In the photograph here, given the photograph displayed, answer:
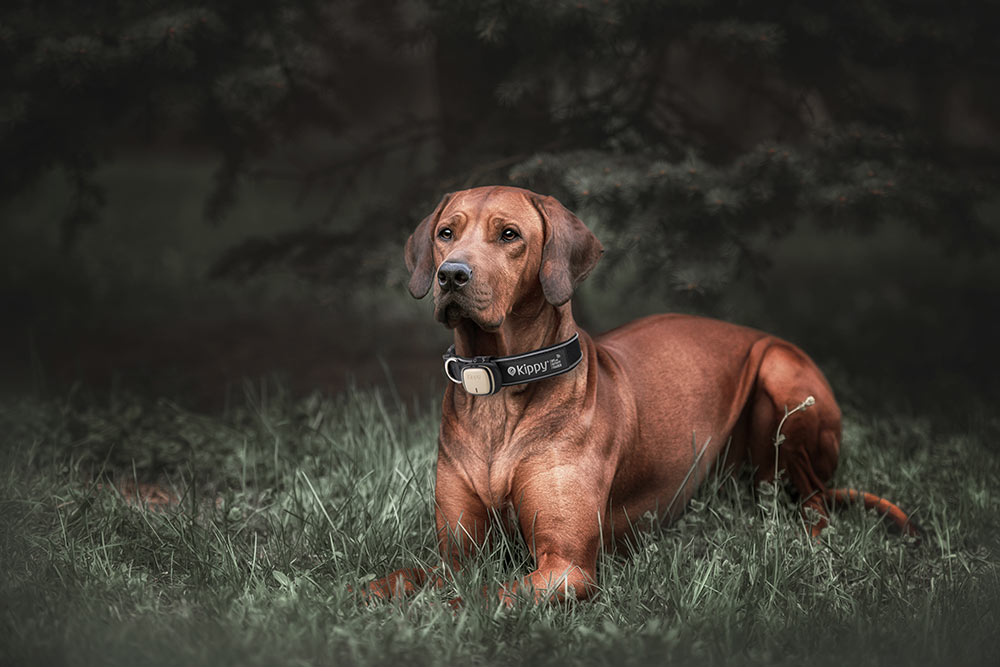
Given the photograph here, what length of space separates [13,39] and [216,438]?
6.63 ft

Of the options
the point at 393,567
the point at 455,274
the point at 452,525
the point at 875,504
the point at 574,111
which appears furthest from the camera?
the point at 574,111

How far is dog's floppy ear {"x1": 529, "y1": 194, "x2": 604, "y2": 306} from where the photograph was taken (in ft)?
8.96

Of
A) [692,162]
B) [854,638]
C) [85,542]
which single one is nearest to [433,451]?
[85,542]

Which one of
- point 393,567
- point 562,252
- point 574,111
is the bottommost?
point 393,567

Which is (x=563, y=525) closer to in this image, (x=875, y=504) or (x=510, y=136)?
(x=875, y=504)

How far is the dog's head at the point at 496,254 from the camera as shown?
2.56m

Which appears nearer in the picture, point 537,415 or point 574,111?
point 537,415

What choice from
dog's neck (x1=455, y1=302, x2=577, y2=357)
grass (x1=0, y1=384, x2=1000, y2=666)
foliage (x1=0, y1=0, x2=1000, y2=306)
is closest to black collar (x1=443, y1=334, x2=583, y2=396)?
A: dog's neck (x1=455, y1=302, x2=577, y2=357)

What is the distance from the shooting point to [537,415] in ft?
9.32

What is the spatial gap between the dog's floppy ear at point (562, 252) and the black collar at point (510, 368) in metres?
0.19

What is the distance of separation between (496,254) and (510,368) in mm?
358

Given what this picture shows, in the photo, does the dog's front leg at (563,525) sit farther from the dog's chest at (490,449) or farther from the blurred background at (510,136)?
the blurred background at (510,136)

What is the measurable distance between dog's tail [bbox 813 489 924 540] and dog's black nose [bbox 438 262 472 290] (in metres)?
1.72

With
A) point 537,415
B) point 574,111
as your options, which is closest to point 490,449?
point 537,415
